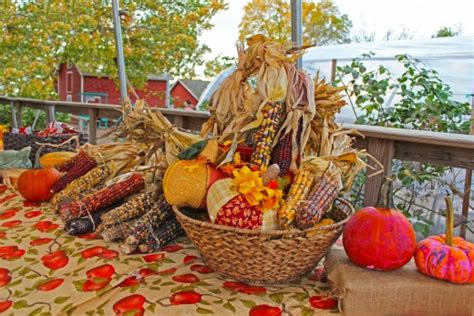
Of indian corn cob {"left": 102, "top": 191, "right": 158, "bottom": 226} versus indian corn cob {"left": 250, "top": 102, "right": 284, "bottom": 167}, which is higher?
indian corn cob {"left": 250, "top": 102, "right": 284, "bottom": 167}

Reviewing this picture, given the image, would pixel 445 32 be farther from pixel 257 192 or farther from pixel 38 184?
pixel 257 192

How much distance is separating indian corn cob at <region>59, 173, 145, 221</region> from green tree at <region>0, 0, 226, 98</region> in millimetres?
4932

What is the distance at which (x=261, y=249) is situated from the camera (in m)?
0.74

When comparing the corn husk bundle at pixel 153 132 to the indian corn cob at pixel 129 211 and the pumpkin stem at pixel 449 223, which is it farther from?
the pumpkin stem at pixel 449 223

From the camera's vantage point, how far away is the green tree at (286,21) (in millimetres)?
5799

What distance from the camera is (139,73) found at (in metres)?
7.11

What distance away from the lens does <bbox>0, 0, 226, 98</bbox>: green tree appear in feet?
19.5

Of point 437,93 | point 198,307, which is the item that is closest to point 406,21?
point 437,93

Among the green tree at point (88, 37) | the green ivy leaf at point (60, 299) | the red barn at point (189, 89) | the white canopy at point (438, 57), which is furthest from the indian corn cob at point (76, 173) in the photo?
the red barn at point (189, 89)

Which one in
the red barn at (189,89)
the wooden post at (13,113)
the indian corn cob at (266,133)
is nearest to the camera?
the indian corn cob at (266,133)

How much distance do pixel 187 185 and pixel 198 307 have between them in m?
0.24

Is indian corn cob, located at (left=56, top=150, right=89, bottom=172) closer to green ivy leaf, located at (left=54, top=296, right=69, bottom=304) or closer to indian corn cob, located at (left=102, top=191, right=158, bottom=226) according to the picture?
indian corn cob, located at (left=102, top=191, right=158, bottom=226)

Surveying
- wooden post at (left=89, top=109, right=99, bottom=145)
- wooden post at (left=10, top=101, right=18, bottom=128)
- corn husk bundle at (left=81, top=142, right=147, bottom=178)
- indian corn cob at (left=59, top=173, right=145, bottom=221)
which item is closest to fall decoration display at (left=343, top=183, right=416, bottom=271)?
indian corn cob at (left=59, top=173, right=145, bottom=221)

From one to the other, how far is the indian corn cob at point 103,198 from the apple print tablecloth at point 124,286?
0.08 metres
